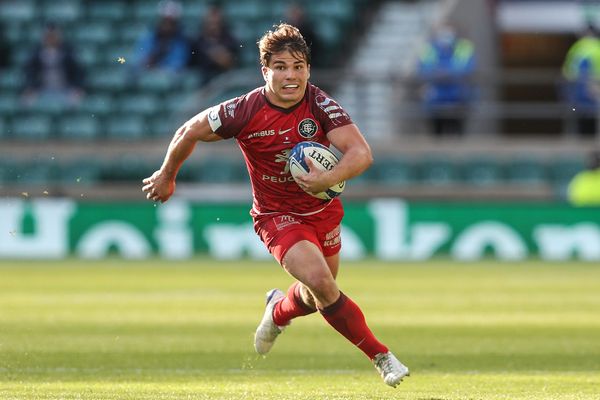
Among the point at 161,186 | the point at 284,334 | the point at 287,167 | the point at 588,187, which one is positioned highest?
the point at 287,167

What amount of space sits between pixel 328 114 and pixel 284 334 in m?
3.82

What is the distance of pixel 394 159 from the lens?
2045cm

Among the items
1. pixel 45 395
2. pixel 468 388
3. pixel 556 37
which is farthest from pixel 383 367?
pixel 556 37

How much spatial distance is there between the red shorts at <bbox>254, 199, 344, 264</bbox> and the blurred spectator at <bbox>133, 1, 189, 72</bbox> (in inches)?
496

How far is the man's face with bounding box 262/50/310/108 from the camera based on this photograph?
790 cm

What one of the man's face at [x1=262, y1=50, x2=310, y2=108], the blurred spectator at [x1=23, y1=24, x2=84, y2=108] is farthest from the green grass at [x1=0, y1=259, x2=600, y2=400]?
the blurred spectator at [x1=23, y1=24, x2=84, y2=108]

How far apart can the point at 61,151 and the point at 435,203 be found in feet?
17.7

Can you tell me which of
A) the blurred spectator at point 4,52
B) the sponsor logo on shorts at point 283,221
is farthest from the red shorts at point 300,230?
the blurred spectator at point 4,52

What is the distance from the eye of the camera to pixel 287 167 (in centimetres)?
803

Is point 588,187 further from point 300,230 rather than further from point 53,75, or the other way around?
point 300,230

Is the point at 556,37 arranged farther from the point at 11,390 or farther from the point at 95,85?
the point at 11,390

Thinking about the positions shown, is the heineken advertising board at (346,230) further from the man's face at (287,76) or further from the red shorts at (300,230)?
the man's face at (287,76)

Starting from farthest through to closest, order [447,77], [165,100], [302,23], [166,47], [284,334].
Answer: [165,100], [166,47], [302,23], [447,77], [284,334]

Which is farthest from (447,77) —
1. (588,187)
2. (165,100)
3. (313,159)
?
(313,159)
